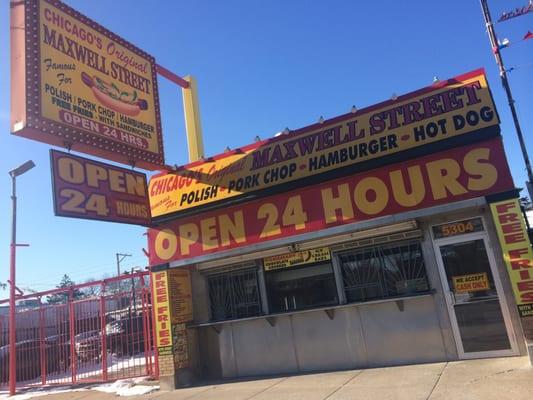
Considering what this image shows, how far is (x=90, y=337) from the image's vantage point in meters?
12.2

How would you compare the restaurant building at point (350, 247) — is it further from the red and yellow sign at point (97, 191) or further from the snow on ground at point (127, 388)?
the red and yellow sign at point (97, 191)

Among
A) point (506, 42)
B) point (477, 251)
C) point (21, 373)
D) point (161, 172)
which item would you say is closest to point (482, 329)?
point (477, 251)

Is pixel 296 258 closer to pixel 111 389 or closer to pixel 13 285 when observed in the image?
pixel 111 389

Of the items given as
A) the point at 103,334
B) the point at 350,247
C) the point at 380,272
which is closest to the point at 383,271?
the point at 380,272

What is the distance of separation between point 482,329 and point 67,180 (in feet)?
24.6

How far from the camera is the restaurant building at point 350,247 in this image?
802cm

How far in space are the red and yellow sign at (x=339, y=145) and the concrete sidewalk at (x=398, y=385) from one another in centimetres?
362

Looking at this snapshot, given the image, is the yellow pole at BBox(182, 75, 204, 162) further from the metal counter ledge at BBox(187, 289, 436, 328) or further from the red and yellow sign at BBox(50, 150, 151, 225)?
the metal counter ledge at BBox(187, 289, 436, 328)

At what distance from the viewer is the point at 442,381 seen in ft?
23.1

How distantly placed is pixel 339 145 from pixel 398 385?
14.3ft

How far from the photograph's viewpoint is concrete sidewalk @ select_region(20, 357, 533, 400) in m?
6.38

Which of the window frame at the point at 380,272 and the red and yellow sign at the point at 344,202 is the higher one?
the red and yellow sign at the point at 344,202

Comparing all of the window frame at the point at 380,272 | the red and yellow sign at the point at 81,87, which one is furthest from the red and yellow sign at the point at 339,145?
the window frame at the point at 380,272

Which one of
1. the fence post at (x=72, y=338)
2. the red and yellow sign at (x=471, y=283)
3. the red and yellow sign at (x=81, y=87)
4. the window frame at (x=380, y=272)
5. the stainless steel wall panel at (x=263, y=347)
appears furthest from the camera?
the fence post at (x=72, y=338)
